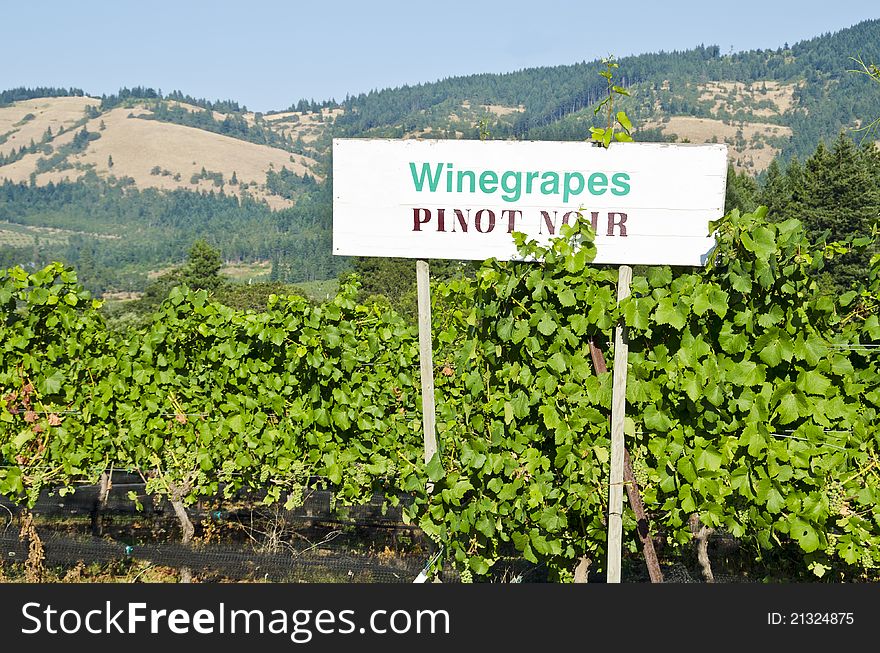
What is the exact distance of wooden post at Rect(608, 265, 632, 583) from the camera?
4.19 meters

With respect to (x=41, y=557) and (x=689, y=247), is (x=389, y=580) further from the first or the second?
(x=689, y=247)

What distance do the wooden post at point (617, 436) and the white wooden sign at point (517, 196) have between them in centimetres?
26

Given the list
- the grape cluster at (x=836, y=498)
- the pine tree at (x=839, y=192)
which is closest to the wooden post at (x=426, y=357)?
the grape cluster at (x=836, y=498)

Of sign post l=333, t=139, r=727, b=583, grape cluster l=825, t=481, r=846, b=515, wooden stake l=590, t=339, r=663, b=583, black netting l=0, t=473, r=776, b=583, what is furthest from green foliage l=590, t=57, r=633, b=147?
black netting l=0, t=473, r=776, b=583

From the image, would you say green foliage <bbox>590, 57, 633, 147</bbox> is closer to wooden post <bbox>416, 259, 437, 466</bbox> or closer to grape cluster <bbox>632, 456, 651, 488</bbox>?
wooden post <bbox>416, 259, 437, 466</bbox>

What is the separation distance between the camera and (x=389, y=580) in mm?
6270

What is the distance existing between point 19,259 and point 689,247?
219423 millimetres

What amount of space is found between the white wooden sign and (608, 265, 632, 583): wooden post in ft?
0.85

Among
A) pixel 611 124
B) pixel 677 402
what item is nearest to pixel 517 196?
pixel 611 124

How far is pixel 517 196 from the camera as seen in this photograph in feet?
14.8

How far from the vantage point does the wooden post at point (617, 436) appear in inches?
165

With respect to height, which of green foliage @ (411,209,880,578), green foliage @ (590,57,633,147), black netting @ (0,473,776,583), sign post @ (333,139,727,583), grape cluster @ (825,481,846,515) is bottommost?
black netting @ (0,473,776,583)

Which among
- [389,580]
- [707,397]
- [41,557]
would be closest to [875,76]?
[707,397]

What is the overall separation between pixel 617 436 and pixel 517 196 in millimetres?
1374
